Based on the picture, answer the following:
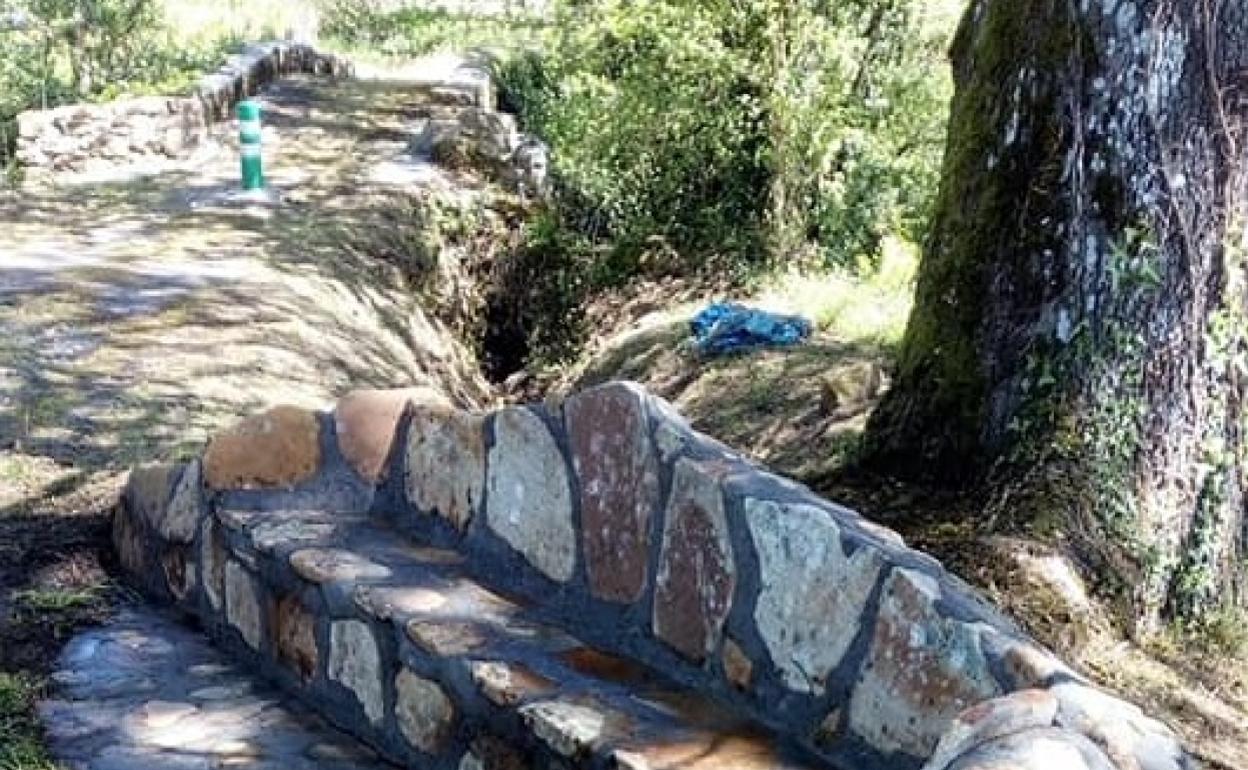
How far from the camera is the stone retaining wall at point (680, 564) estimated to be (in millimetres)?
2131

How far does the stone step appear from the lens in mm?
2475

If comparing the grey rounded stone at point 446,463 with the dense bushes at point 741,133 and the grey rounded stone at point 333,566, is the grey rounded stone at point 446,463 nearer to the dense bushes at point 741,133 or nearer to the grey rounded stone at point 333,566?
the grey rounded stone at point 333,566

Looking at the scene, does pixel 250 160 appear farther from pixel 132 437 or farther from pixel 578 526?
pixel 578 526

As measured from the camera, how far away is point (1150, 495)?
12.6 feet

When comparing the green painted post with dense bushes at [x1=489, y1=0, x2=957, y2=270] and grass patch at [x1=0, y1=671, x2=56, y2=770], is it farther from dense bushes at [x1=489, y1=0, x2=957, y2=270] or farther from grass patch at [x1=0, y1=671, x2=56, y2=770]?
grass patch at [x1=0, y1=671, x2=56, y2=770]

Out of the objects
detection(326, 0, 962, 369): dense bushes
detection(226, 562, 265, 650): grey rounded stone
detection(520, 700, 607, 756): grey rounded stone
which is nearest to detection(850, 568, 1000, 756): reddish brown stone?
detection(520, 700, 607, 756): grey rounded stone

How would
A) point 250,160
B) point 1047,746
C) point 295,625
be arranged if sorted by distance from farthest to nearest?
point 250,160 < point 295,625 < point 1047,746

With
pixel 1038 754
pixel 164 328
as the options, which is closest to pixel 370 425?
pixel 1038 754

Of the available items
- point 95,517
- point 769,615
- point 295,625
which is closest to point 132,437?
point 95,517

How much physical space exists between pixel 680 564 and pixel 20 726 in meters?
1.47

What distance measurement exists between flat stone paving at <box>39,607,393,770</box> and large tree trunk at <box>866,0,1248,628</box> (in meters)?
1.93

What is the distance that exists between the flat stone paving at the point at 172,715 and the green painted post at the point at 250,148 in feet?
23.7

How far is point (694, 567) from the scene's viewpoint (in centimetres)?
265

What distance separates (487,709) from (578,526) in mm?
438
